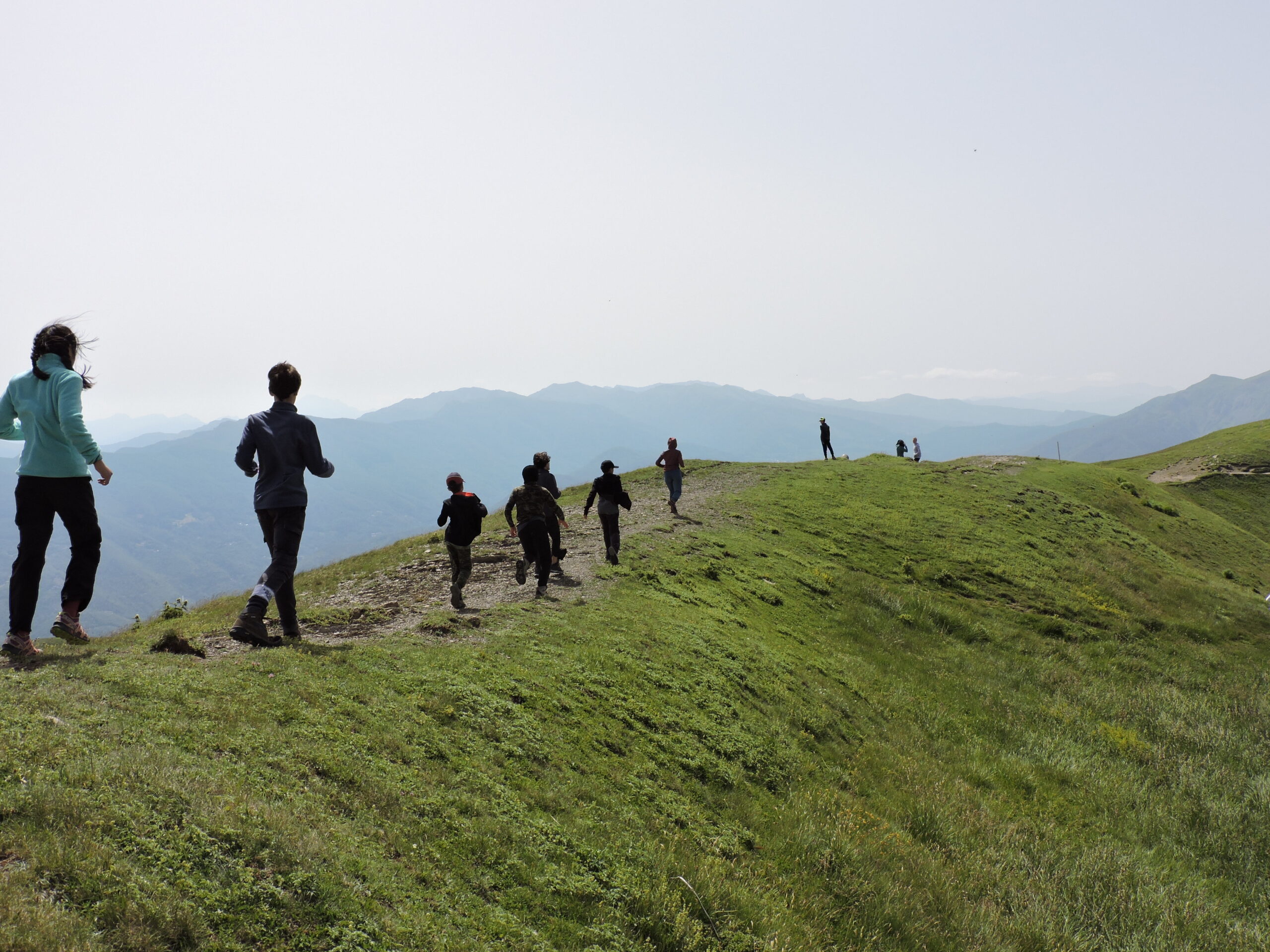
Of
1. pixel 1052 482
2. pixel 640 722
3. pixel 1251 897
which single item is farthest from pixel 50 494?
pixel 1052 482

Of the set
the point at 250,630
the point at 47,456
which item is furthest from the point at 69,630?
the point at 47,456

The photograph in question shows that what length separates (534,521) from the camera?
15250 mm

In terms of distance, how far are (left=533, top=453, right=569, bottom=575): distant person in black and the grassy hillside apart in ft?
4.76

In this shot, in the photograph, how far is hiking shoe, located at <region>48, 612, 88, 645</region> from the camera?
8766mm

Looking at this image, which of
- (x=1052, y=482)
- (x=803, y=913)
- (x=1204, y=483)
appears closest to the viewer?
(x=803, y=913)

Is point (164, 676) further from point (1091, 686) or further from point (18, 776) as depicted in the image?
point (1091, 686)

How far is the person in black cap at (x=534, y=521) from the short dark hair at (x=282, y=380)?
555cm

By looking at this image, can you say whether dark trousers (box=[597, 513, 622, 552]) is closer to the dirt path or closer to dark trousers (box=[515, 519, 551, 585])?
the dirt path

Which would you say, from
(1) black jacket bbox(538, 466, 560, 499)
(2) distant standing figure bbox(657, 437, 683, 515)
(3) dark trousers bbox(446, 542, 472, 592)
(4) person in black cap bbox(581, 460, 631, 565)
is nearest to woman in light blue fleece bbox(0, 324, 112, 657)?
(3) dark trousers bbox(446, 542, 472, 592)

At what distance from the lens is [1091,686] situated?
19438 millimetres

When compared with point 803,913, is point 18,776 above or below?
above

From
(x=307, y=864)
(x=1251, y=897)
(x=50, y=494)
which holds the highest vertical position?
(x=50, y=494)

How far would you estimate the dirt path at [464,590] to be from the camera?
41.5 ft

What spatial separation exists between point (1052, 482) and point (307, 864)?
52221 millimetres
